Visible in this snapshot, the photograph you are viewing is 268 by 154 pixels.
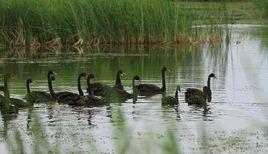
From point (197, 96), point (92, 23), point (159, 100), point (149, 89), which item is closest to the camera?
point (197, 96)

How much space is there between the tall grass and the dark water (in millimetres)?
685

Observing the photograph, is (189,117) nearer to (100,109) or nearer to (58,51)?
(100,109)

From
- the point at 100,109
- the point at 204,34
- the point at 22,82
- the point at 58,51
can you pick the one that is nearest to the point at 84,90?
the point at 22,82

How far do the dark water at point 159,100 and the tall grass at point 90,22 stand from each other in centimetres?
68

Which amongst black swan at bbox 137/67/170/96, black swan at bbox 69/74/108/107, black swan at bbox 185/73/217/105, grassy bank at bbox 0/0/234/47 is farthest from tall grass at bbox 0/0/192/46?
black swan at bbox 69/74/108/107

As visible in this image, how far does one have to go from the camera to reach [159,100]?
43.5 ft

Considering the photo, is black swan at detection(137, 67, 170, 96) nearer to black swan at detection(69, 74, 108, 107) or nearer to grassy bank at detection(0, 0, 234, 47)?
black swan at detection(69, 74, 108, 107)

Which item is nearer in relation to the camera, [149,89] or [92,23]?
[149,89]

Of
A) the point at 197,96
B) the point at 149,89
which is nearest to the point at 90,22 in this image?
the point at 149,89

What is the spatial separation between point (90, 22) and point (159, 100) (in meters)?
A: 10.5

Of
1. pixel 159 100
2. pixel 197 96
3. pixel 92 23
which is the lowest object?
pixel 159 100

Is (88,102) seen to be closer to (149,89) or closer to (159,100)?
(159,100)

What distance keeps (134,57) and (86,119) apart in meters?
10.3

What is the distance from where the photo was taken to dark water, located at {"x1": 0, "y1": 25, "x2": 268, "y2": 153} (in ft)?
27.9
